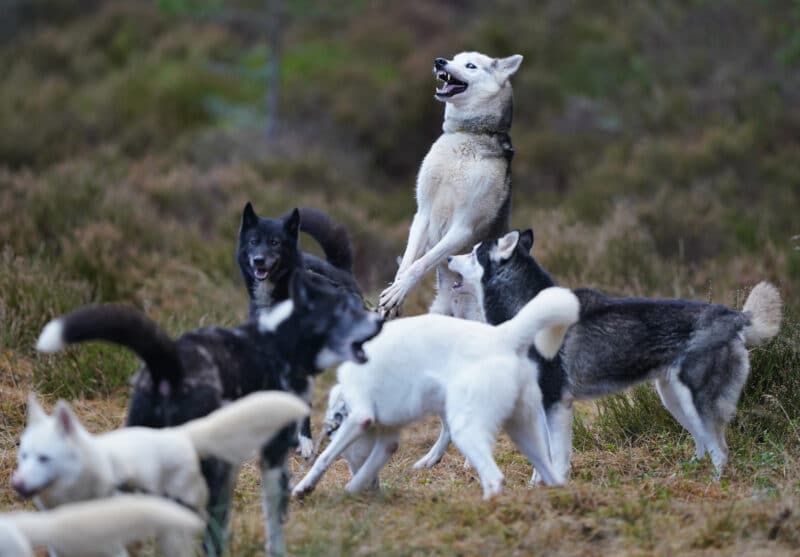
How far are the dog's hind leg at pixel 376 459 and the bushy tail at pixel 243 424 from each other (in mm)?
1375

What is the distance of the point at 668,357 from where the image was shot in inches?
252

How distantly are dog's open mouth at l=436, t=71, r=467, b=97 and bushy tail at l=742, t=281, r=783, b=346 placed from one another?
8.06 ft

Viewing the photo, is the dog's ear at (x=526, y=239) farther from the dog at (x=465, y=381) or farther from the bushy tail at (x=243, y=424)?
the bushy tail at (x=243, y=424)

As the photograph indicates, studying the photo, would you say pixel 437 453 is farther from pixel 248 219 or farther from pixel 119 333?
pixel 119 333

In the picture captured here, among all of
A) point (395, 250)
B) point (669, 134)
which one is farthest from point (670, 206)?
point (669, 134)

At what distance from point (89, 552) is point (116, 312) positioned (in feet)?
3.30

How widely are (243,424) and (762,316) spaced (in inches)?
127

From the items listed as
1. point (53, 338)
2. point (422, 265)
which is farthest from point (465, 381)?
point (422, 265)

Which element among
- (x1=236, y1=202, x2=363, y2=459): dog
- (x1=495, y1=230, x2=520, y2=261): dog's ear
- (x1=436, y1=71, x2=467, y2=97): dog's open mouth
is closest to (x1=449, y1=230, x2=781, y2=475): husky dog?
(x1=495, y1=230, x2=520, y2=261): dog's ear

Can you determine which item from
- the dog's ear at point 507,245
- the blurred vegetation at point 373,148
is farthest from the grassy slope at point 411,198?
the dog's ear at point 507,245

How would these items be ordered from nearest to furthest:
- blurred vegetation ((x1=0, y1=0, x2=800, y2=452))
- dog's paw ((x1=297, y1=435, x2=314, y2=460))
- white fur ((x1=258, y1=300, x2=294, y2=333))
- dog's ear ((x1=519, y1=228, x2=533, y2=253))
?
white fur ((x1=258, y1=300, x2=294, y2=333))
dog's ear ((x1=519, y1=228, x2=533, y2=253))
dog's paw ((x1=297, y1=435, x2=314, y2=460))
blurred vegetation ((x1=0, y1=0, x2=800, y2=452))

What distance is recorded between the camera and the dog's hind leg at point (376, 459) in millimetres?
5863

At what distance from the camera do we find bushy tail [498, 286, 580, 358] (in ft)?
17.5

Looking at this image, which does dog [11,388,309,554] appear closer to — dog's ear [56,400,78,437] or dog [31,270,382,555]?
dog's ear [56,400,78,437]
